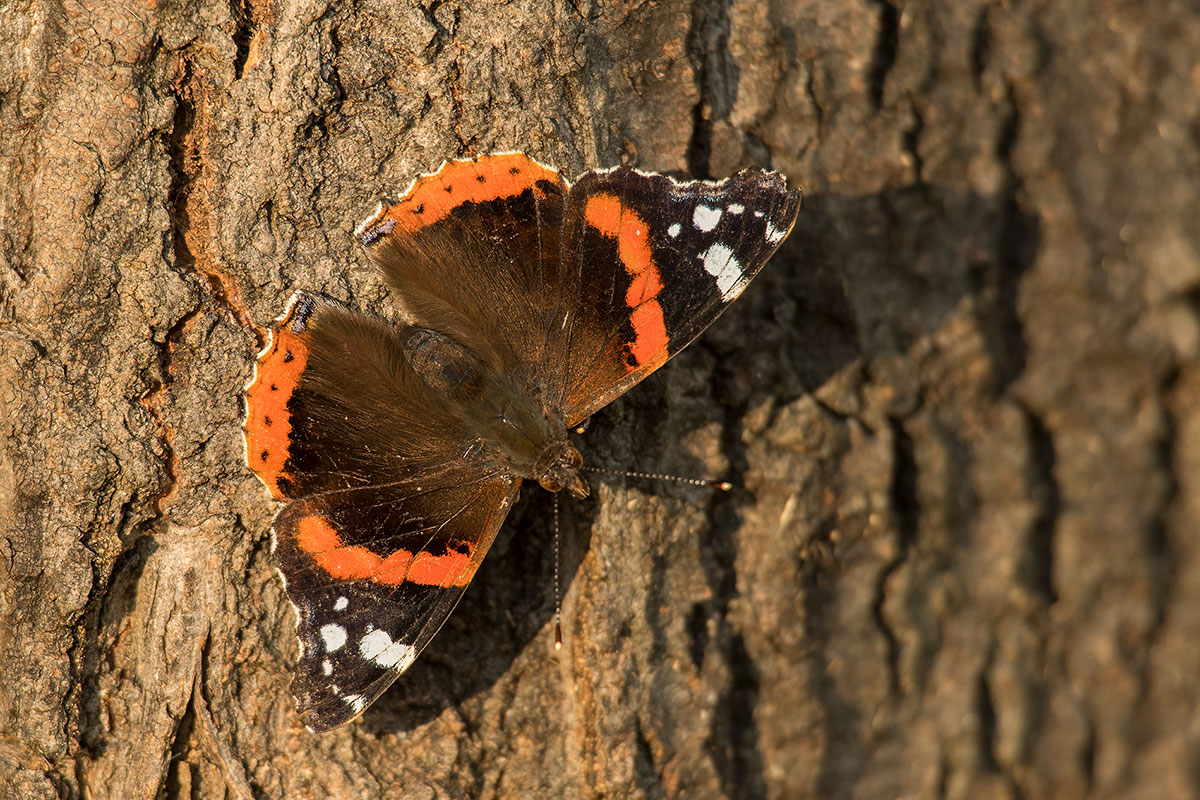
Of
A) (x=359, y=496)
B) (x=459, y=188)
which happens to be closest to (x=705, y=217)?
(x=459, y=188)

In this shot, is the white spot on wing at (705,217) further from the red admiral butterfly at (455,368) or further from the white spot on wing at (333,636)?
the white spot on wing at (333,636)

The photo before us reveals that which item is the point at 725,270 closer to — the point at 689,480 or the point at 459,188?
the point at 689,480

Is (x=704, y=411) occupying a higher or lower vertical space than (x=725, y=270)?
lower

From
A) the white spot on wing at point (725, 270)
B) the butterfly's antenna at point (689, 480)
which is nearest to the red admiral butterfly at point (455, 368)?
the white spot on wing at point (725, 270)

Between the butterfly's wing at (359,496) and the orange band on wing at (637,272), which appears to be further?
the orange band on wing at (637,272)

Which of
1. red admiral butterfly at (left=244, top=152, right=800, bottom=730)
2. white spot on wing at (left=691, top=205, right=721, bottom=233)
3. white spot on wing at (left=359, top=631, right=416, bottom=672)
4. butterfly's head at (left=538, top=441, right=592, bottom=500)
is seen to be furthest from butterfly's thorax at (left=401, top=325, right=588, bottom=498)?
white spot on wing at (left=691, top=205, right=721, bottom=233)

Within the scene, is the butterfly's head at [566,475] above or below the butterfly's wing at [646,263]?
below
